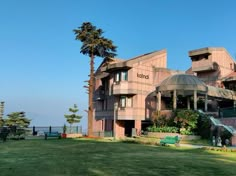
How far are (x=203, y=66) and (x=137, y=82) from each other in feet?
38.8

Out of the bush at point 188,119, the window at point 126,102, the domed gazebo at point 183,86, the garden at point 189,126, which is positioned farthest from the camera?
the window at point 126,102

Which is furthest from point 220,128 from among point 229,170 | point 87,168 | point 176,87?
point 87,168

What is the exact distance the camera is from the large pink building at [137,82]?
121 ft

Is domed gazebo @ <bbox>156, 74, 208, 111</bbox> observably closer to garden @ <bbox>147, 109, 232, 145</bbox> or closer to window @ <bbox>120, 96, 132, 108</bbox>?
garden @ <bbox>147, 109, 232, 145</bbox>

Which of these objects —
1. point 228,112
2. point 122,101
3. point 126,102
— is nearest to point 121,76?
point 122,101

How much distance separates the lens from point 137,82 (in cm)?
3709

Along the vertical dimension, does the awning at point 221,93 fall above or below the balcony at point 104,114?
above

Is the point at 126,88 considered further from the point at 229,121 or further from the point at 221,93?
the point at 229,121

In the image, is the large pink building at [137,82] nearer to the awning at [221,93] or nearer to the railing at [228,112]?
the awning at [221,93]

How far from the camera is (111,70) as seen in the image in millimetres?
38562

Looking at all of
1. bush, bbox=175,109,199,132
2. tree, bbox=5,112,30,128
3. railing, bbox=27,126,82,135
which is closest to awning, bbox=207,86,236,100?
bush, bbox=175,109,199,132

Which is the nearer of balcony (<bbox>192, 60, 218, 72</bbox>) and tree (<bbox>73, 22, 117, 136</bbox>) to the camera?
tree (<bbox>73, 22, 117, 136</bbox>)

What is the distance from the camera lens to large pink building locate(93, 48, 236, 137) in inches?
1454

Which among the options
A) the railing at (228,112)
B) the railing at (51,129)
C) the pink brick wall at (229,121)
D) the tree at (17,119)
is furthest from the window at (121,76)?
the tree at (17,119)
